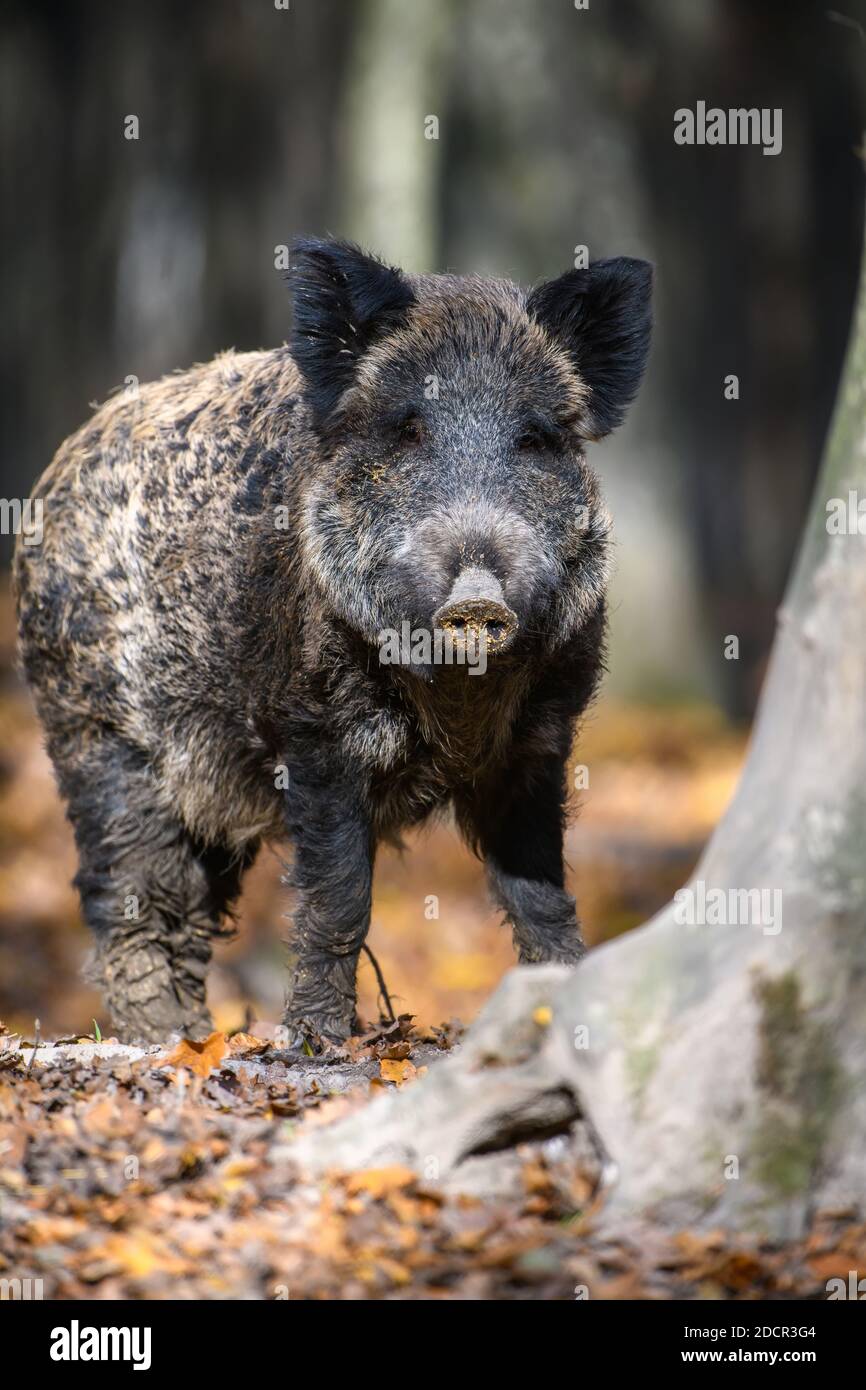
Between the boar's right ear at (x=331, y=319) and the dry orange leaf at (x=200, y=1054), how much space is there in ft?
7.00

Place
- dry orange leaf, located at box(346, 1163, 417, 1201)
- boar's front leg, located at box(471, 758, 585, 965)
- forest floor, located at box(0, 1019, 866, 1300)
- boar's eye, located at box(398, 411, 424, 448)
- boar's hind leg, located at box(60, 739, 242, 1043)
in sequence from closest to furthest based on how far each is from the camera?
forest floor, located at box(0, 1019, 866, 1300) < dry orange leaf, located at box(346, 1163, 417, 1201) < boar's eye, located at box(398, 411, 424, 448) < boar's front leg, located at box(471, 758, 585, 965) < boar's hind leg, located at box(60, 739, 242, 1043)

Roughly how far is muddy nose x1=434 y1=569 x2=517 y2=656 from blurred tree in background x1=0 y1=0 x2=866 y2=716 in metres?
6.26

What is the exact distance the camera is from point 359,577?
5504mm

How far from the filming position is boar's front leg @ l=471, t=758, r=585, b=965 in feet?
19.5

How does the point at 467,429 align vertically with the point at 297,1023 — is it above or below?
above

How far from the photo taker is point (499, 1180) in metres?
3.78

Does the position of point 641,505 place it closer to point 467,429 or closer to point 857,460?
point 467,429

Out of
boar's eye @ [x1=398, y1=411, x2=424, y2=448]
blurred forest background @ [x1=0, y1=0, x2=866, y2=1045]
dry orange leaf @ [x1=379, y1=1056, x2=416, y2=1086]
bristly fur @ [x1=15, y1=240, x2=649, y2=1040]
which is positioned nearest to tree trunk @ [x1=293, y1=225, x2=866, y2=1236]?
dry orange leaf @ [x1=379, y1=1056, x2=416, y2=1086]

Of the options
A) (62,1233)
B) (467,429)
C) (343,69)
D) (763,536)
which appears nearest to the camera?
(62,1233)

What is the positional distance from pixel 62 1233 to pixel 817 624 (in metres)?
2.24

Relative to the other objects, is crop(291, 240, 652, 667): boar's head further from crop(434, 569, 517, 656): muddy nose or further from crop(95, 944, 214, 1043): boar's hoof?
crop(95, 944, 214, 1043): boar's hoof

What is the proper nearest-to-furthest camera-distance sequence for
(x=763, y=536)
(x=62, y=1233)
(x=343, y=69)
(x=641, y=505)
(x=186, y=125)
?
(x=62, y=1233) < (x=641, y=505) < (x=343, y=69) < (x=186, y=125) < (x=763, y=536)
